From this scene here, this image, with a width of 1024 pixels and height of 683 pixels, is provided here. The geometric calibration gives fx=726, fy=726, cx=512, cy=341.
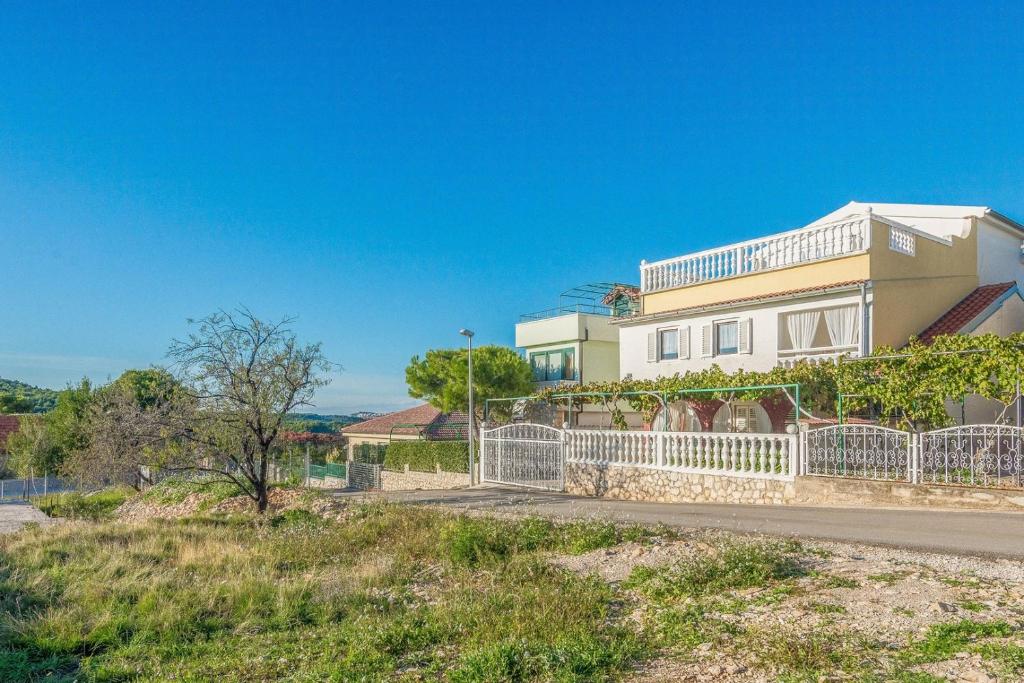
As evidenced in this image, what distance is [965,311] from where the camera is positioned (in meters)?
21.0

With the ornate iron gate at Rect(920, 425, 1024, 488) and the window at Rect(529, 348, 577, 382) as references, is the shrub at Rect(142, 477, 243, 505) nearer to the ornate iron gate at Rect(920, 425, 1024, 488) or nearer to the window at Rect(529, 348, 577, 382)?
the window at Rect(529, 348, 577, 382)

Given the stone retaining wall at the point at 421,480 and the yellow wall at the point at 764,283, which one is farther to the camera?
the stone retaining wall at the point at 421,480

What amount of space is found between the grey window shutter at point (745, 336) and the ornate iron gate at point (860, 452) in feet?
26.1

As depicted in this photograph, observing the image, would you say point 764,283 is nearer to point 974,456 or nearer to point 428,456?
point 974,456

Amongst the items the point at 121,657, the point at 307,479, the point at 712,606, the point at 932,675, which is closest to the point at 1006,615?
the point at 932,675

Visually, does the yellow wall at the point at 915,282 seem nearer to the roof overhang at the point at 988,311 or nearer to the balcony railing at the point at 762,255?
the balcony railing at the point at 762,255

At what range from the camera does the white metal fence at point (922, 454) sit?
40.6 ft

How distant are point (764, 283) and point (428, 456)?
15.0 meters

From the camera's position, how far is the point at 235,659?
23.2 ft

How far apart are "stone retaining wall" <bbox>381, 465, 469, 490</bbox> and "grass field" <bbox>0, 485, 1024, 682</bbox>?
1411 cm

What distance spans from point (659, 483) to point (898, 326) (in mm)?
8376

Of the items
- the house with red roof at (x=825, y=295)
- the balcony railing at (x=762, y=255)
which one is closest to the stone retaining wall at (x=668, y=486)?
the house with red roof at (x=825, y=295)

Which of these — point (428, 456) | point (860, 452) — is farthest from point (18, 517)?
point (860, 452)

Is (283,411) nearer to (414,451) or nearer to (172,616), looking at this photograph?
(172,616)
